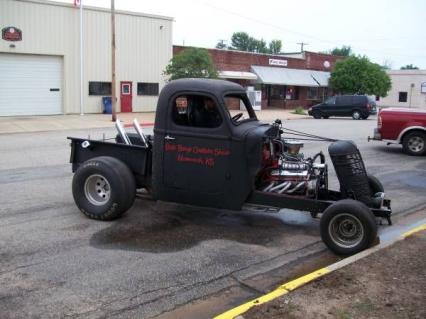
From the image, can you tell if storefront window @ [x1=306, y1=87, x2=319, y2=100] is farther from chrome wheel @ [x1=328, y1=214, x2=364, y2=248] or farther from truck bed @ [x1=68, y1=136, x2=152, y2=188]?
chrome wheel @ [x1=328, y1=214, x2=364, y2=248]

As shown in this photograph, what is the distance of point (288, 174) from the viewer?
679cm

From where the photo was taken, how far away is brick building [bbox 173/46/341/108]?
1572 inches

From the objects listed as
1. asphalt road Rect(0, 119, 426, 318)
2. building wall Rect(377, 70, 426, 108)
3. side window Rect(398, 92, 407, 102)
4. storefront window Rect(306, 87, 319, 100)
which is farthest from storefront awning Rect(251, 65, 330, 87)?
asphalt road Rect(0, 119, 426, 318)

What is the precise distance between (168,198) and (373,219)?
2.60 meters

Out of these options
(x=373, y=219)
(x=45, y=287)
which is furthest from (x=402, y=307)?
(x=45, y=287)

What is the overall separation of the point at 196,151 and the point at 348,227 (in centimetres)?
207

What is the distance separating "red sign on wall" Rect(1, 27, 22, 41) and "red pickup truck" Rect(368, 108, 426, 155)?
19.5m

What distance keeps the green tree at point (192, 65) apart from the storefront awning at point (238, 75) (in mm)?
7751

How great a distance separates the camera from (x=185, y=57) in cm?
2998

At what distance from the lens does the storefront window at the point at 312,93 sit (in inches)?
1912

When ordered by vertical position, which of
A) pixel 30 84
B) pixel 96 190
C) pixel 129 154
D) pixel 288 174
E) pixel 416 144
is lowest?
pixel 96 190

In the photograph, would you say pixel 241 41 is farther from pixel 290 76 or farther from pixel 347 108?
pixel 347 108

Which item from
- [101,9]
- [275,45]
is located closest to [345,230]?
[101,9]

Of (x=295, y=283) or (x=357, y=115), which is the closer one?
(x=295, y=283)
